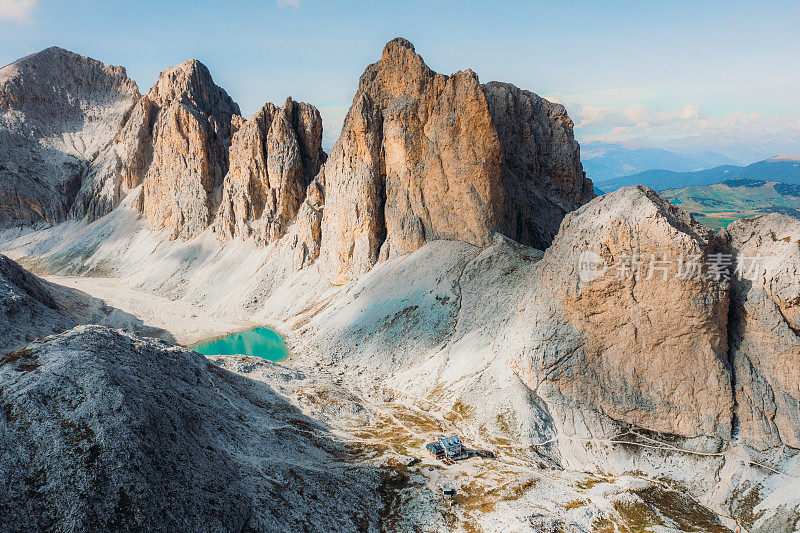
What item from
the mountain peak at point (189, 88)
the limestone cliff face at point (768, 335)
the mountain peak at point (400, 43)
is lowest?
the limestone cliff face at point (768, 335)

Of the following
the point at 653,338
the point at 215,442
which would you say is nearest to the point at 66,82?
the point at 215,442

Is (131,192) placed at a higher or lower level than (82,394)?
higher

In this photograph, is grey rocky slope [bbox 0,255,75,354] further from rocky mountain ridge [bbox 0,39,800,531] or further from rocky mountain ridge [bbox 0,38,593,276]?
rocky mountain ridge [bbox 0,38,593,276]

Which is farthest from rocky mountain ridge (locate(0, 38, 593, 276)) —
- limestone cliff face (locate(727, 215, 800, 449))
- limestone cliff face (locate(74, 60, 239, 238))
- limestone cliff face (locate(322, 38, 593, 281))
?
limestone cliff face (locate(727, 215, 800, 449))

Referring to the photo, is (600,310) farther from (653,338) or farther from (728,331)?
(728,331)

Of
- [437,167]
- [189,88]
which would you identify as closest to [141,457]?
[437,167]

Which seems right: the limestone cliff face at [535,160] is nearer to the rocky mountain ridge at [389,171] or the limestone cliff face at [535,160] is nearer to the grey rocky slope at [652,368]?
the rocky mountain ridge at [389,171]

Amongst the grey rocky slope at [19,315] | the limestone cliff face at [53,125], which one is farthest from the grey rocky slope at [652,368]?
the limestone cliff face at [53,125]
